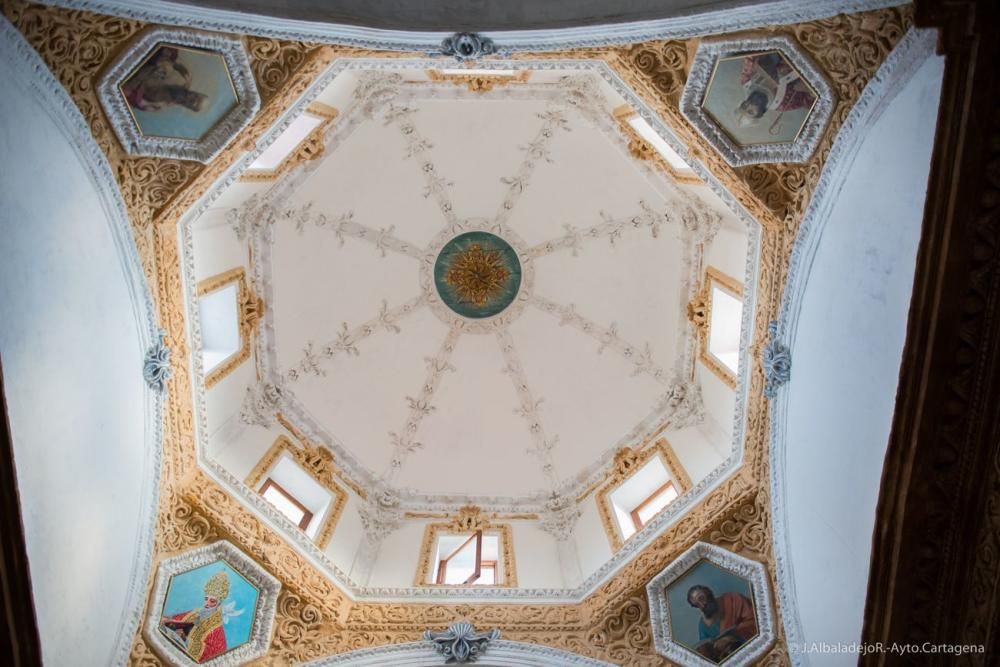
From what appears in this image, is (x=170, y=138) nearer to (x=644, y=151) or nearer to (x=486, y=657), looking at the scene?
(x=644, y=151)

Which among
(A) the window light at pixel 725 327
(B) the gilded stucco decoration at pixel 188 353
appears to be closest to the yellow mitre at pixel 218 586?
(B) the gilded stucco decoration at pixel 188 353

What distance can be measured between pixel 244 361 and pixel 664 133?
9.23 metres

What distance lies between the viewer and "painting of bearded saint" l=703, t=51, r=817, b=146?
1052 centimetres

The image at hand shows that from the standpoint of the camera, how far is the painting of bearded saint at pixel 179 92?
34.5ft

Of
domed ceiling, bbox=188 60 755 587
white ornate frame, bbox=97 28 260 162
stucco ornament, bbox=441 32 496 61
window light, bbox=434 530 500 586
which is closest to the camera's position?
white ornate frame, bbox=97 28 260 162

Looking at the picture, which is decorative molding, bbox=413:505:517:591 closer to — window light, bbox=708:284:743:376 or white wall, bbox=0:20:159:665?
white wall, bbox=0:20:159:665

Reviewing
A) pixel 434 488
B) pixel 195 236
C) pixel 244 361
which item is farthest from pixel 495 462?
pixel 195 236

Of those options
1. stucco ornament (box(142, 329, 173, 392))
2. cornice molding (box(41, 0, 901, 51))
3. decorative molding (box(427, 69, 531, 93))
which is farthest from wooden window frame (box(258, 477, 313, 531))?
cornice molding (box(41, 0, 901, 51))

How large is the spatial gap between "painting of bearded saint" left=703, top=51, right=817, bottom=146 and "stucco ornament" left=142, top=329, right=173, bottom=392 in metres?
8.37

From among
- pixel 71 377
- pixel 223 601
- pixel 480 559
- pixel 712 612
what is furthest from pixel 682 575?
pixel 71 377

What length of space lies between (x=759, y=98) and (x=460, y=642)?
8877 mm

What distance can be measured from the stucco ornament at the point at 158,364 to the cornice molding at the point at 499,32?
4613 mm

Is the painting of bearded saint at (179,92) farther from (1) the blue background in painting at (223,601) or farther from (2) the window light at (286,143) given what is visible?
(1) the blue background in painting at (223,601)

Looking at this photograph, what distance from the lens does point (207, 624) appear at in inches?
492
